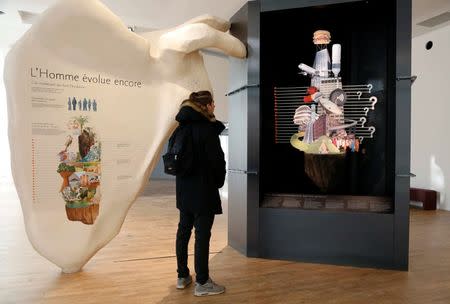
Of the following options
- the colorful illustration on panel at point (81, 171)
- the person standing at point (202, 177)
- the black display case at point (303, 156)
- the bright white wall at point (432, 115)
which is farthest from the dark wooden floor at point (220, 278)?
the bright white wall at point (432, 115)

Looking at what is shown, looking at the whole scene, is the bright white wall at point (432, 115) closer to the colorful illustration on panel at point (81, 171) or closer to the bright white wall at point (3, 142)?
the colorful illustration on panel at point (81, 171)

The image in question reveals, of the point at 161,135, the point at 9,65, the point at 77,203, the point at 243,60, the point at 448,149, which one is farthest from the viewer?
the point at 448,149

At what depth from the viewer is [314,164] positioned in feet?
12.0

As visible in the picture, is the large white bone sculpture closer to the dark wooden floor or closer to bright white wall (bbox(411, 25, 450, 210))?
the dark wooden floor

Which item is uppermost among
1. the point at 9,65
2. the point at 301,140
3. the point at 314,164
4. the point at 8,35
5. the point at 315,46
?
the point at 8,35

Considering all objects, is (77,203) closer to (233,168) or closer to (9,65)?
(9,65)

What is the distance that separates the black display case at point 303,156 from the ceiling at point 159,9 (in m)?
1.23

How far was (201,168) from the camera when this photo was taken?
255 cm

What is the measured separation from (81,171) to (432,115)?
18.3ft

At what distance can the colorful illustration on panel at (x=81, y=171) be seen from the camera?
10.0 ft

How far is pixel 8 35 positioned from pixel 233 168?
4888 mm

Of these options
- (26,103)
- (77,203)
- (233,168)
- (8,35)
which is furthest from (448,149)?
(8,35)

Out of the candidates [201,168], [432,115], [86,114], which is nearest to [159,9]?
[86,114]

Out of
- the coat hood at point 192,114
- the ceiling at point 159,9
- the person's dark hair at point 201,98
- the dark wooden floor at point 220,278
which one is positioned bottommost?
the dark wooden floor at point 220,278
